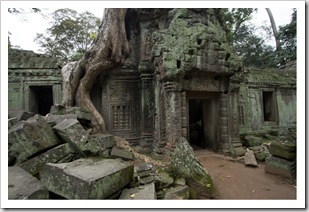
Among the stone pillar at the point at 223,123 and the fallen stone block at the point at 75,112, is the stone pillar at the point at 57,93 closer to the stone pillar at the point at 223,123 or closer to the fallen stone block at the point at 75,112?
the fallen stone block at the point at 75,112

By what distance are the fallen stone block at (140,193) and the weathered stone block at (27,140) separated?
1780 mm

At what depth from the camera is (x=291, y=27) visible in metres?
11.5

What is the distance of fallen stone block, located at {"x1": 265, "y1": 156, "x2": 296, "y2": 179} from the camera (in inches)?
157

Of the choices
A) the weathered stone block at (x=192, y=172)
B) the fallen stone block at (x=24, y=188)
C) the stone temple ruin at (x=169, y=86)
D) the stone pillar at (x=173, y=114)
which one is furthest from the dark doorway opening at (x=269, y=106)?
the fallen stone block at (x=24, y=188)

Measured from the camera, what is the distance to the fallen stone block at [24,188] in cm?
231

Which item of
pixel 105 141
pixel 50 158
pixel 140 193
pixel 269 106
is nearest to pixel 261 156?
pixel 140 193

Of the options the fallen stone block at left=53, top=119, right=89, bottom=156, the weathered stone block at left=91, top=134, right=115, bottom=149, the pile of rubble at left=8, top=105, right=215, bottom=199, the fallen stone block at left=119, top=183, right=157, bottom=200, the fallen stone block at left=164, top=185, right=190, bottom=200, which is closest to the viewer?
the pile of rubble at left=8, top=105, right=215, bottom=199

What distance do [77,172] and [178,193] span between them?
157 centimetres

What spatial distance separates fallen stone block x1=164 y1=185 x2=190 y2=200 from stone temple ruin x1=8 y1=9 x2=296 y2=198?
3.58 feet

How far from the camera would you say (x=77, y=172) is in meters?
2.59

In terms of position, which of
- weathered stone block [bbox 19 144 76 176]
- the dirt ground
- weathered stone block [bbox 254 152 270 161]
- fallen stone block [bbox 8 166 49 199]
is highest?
weathered stone block [bbox 19 144 76 176]

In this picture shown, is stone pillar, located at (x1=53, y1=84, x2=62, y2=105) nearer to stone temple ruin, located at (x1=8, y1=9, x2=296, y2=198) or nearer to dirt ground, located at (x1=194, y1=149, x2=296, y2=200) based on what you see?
stone temple ruin, located at (x1=8, y1=9, x2=296, y2=198)

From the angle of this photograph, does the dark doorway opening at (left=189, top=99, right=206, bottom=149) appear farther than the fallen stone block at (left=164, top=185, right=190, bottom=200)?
Yes

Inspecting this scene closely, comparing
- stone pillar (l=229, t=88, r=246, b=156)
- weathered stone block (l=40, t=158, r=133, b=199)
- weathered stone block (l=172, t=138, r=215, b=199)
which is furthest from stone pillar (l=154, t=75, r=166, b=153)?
weathered stone block (l=40, t=158, r=133, b=199)
